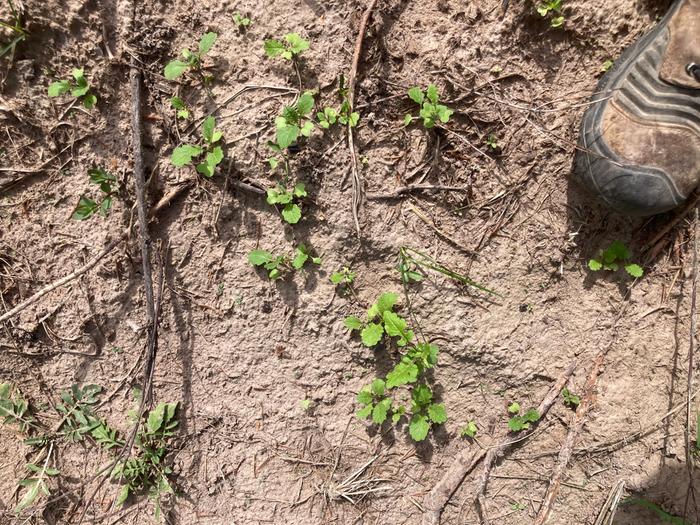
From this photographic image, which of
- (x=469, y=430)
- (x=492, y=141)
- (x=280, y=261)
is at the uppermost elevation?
(x=492, y=141)

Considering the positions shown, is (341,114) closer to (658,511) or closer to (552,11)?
(552,11)

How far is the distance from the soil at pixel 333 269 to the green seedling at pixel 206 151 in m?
0.07

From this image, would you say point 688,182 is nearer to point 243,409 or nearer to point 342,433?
point 342,433

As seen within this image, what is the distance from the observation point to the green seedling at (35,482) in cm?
254

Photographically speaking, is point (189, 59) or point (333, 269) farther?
point (333, 269)

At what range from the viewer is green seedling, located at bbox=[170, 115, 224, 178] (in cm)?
214

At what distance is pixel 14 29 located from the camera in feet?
6.66

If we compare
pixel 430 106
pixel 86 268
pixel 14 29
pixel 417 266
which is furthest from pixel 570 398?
pixel 14 29

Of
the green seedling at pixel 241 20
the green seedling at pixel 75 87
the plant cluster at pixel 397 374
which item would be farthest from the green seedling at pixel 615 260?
the green seedling at pixel 75 87

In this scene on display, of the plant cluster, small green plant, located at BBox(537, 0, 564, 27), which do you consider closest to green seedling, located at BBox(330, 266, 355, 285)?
the plant cluster

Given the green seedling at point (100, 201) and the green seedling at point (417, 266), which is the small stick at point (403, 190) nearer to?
the green seedling at point (417, 266)

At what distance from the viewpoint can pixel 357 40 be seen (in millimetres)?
2115

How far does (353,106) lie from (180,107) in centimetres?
81

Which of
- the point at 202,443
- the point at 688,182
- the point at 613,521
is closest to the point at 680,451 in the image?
the point at 613,521
